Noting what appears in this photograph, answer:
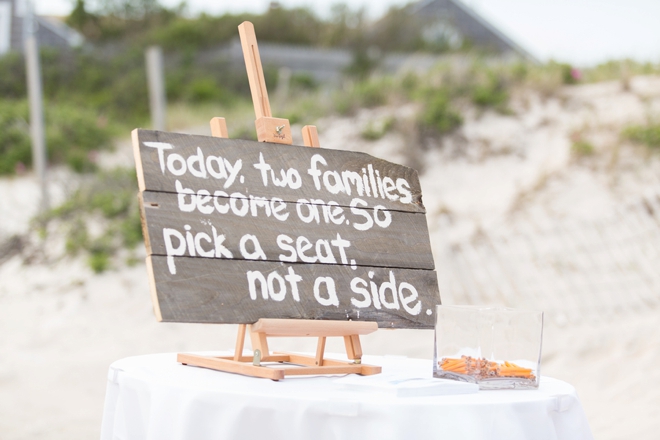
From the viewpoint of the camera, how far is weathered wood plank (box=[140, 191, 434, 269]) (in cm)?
205

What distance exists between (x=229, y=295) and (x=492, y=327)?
74 cm

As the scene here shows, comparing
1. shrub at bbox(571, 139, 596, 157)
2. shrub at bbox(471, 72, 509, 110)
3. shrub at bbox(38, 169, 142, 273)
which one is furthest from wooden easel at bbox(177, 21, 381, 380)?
shrub at bbox(471, 72, 509, 110)

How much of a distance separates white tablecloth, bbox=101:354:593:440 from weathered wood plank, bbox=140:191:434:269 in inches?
15.9

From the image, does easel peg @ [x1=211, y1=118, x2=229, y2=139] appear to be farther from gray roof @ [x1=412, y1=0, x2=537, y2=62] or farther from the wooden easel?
gray roof @ [x1=412, y1=0, x2=537, y2=62]

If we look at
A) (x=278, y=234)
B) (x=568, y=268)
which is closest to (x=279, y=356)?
(x=278, y=234)

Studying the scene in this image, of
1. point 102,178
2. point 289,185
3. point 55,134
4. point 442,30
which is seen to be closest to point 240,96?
point 55,134

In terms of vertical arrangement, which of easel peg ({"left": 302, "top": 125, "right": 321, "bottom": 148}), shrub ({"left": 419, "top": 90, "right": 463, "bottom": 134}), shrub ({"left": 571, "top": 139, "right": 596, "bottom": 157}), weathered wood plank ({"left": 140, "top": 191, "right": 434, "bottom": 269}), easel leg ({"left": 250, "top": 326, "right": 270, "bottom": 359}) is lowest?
easel leg ({"left": 250, "top": 326, "right": 270, "bottom": 359})

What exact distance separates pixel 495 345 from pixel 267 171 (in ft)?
2.87

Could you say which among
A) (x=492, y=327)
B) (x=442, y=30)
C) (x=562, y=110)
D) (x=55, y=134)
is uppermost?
(x=442, y=30)

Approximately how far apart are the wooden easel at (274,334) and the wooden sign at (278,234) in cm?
4

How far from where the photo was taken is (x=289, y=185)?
7.52 ft

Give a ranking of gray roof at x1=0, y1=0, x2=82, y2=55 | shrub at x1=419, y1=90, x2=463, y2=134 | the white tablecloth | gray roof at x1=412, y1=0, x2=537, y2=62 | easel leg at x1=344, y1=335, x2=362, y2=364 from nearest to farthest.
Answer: the white tablecloth
easel leg at x1=344, y1=335, x2=362, y2=364
shrub at x1=419, y1=90, x2=463, y2=134
gray roof at x1=0, y1=0, x2=82, y2=55
gray roof at x1=412, y1=0, x2=537, y2=62

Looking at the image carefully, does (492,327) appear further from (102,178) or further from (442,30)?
(442,30)

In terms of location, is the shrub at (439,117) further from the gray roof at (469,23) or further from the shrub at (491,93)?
the gray roof at (469,23)
